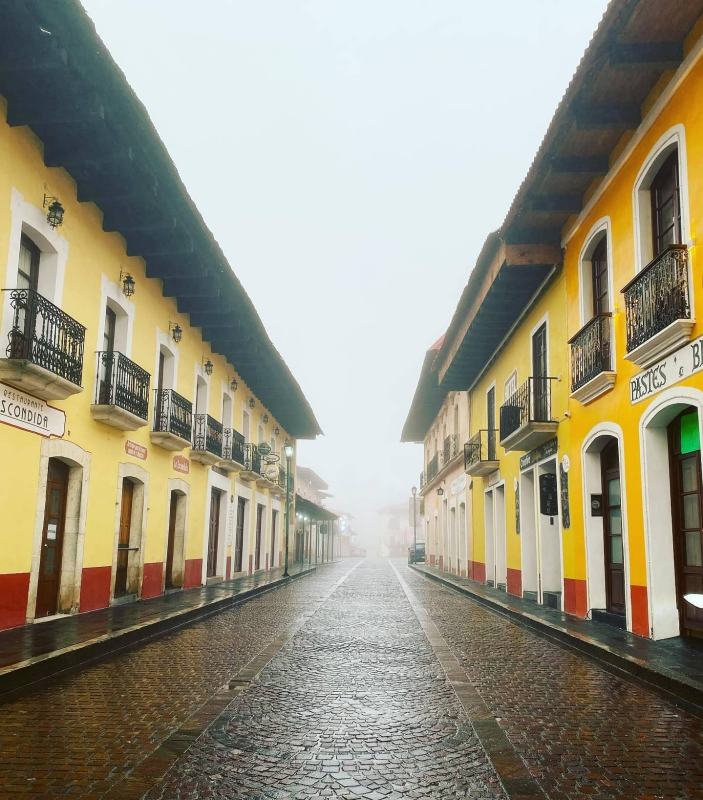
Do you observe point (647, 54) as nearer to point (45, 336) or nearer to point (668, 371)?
point (668, 371)

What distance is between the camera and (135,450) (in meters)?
13.4

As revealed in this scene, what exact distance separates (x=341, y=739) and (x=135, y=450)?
9.56 metres

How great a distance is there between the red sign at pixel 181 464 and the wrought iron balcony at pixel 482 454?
24.1 ft

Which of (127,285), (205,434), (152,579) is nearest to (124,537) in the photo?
(152,579)

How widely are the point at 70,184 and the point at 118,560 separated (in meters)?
6.47

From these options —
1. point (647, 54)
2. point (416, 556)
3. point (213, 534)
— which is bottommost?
point (416, 556)

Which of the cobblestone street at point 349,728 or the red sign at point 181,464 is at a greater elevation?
the red sign at point 181,464

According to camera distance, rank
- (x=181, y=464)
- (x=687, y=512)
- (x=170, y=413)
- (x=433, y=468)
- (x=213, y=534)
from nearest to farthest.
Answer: (x=687, y=512), (x=170, y=413), (x=181, y=464), (x=213, y=534), (x=433, y=468)

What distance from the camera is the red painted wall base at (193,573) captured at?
16.7 metres

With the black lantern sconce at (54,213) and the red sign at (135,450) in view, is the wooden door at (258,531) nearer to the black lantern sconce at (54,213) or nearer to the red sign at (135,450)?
the red sign at (135,450)

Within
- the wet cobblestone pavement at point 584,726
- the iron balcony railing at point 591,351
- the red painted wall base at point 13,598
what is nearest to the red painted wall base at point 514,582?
the iron balcony railing at point 591,351

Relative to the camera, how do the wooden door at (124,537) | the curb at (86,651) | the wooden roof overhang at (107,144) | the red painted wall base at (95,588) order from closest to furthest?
the curb at (86,651) < the wooden roof overhang at (107,144) < the red painted wall base at (95,588) < the wooden door at (124,537)

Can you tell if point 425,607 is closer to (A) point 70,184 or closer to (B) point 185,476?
(B) point 185,476

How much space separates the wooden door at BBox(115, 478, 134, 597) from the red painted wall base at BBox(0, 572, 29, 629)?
11.7 ft
